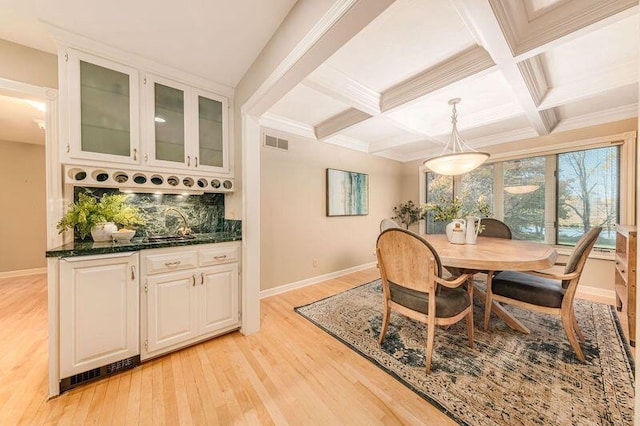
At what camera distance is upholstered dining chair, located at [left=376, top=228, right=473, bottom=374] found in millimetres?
1624

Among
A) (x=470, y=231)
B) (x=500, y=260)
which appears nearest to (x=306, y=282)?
(x=470, y=231)

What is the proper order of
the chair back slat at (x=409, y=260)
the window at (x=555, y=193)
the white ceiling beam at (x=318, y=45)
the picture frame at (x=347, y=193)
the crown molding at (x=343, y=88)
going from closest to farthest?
the white ceiling beam at (x=318, y=45)
the chair back slat at (x=409, y=260)
the crown molding at (x=343, y=88)
the window at (x=555, y=193)
the picture frame at (x=347, y=193)

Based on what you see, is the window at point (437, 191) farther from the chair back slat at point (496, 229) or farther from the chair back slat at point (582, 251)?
the chair back slat at point (582, 251)

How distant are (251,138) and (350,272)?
3.01 m

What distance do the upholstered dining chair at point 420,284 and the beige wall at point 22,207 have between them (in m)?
6.17

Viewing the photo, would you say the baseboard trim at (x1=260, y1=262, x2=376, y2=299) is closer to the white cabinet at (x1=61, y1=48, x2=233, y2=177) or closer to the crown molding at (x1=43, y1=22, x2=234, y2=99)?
the white cabinet at (x1=61, y1=48, x2=233, y2=177)

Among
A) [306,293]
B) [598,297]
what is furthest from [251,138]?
[598,297]

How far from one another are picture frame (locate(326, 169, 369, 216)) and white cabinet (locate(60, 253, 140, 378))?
2761 millimetres

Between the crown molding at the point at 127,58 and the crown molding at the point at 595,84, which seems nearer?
the crown molding at the point at 127,58

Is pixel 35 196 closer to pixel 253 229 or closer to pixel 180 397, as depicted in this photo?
pixel 253 229

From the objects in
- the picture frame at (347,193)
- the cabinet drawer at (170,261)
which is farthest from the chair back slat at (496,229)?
the cabinet drawer at (170,261)

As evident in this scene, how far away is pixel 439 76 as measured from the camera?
209cm

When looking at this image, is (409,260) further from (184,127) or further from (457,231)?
(184,127)

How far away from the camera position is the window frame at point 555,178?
2.82 meters
